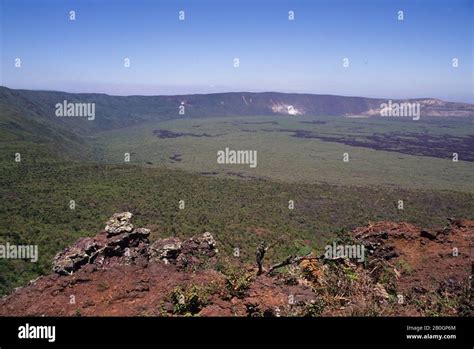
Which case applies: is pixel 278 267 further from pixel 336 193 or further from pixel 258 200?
pixel 336 193

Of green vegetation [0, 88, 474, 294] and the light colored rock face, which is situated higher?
the light colored rock face

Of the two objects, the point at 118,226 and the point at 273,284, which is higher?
the point at 118,226

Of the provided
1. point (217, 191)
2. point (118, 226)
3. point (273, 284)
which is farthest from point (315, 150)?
point (273, 284)

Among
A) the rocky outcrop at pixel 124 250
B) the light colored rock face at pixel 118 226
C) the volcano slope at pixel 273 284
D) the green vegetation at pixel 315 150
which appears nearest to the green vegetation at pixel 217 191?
the green vegetation at pixel 315 150

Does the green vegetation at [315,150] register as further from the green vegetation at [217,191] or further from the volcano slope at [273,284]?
the volcano slope at [273,284]

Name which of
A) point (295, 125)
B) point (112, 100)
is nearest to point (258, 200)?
point (295, 125)

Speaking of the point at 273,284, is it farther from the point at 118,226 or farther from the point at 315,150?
the point at 315,150

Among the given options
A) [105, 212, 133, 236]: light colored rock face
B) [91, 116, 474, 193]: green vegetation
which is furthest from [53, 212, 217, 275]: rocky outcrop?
[91, 116, 474, 193]: green vegetation

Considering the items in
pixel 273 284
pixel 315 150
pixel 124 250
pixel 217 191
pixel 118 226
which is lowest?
pixel 217 191

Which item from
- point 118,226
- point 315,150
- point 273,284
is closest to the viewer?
point 273,284

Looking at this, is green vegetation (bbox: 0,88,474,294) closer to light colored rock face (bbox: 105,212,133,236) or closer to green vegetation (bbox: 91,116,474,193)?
green vegetation (bbox: 91,116,474,193)
